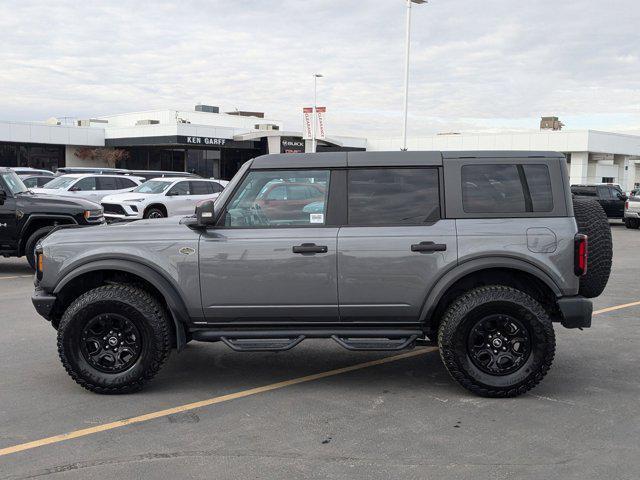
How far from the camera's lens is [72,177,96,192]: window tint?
21766 mm

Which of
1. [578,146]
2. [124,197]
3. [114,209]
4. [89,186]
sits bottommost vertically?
[114,209]

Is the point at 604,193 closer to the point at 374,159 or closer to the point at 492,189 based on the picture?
the point at 492,189

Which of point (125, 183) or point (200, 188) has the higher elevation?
point (125, 183)

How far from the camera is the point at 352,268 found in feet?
17.4

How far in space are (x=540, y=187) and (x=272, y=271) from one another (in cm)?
229

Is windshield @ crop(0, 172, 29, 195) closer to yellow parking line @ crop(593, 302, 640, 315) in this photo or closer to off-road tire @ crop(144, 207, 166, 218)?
off-road tire @ crop(144, 207, 166, 218)

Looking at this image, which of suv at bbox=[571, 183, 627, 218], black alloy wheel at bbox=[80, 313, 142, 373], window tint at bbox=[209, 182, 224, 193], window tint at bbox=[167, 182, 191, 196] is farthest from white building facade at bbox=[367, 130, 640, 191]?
black alloy wheel at bbox=[80, 313, 142, 373]

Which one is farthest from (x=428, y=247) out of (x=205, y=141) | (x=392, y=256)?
(x=205, y=141)

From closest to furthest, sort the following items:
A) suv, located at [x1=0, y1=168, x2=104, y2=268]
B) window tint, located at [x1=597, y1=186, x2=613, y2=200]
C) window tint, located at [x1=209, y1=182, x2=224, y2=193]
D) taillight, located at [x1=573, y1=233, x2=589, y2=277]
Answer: taillight, located at [x1=573, y1=233, x2=589, y2=277], suv, located at [x1=0, y1=168, x2=104, y2=268], window tint, located at [x1=209, y1=182, x2=224, y2=193], window tint, located at [x1=597, y1=186, x2=613, y2=200]

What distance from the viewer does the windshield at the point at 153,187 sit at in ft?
69.5

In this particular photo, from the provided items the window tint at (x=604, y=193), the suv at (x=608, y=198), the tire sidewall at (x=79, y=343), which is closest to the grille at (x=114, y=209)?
the tire sidewall at (x=79, y=343)

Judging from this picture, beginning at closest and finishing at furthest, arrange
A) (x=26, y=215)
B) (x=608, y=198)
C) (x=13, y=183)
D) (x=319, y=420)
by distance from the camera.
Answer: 1. (x=319, y=420)
2. (x=26, y=215)
3. (x=13, y=183)
4. (x=608, y=198)

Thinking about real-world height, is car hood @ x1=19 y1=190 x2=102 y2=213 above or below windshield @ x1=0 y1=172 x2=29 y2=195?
below

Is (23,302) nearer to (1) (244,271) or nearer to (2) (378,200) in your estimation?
(1) (244,271)
